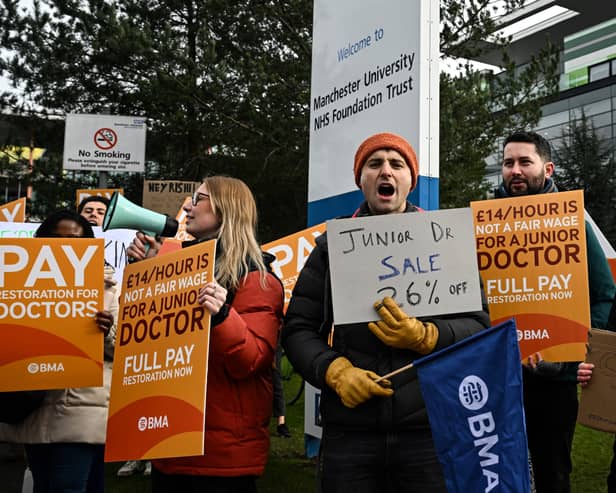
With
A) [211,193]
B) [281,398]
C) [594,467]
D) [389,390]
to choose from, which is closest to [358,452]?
[389,390]

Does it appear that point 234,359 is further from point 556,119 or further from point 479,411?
point 556,119

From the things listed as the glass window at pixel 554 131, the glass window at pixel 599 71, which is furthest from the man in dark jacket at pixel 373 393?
the glass window at pixel 599 71

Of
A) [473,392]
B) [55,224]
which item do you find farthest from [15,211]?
[473,392]

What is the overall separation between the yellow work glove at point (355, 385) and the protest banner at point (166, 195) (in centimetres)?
635

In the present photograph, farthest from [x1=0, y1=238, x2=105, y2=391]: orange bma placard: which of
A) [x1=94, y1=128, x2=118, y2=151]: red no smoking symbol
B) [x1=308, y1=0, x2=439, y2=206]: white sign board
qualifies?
[x1=94, y1=128, x2=118, y2=151]: red no smoking symbol

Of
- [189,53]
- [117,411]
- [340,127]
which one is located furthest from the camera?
[189,53]

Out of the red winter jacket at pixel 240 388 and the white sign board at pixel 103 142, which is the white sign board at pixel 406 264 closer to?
the red winter jacket at pixel 240 388

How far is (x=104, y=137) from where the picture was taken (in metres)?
10.9

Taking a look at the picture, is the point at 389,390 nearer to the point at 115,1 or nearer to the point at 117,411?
the point at 117,411

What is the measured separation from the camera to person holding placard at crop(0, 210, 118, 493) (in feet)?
10.1

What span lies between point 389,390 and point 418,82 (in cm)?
182

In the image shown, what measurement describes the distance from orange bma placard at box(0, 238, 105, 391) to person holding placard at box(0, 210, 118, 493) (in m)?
0.11

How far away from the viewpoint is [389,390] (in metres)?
2.29

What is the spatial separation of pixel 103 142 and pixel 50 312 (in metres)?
8.32
